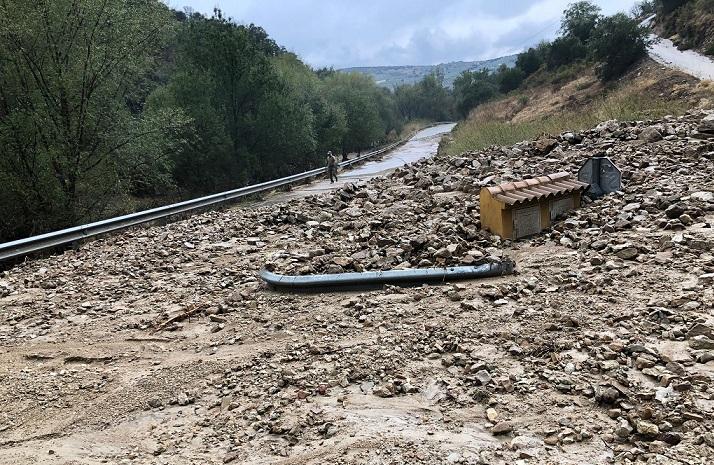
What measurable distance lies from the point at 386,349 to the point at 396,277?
1448mm

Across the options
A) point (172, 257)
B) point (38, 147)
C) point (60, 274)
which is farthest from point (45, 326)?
point (38, 147)

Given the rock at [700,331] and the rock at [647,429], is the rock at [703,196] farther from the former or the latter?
the rock at [647,429]

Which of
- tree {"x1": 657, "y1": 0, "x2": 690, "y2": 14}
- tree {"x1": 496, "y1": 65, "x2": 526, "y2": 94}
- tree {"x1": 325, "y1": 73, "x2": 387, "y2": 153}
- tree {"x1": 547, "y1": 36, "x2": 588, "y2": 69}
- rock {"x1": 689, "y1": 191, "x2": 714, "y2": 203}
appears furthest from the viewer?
tree {"x1": 496, "y1": 65, "x2": 526, "y2": 94}

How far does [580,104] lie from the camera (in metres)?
36.8

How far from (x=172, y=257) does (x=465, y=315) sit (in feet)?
14.3

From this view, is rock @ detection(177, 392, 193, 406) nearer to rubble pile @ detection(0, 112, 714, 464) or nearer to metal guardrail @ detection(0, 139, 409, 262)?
rubble pile @ detection(0, 112, 714, 464)

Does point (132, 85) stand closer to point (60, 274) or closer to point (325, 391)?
point (60, 274)

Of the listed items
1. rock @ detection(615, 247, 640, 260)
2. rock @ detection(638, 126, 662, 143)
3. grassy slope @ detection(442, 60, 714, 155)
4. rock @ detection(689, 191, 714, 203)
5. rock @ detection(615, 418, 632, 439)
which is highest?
grassy slope @ detection(442, 60, 714, 155)

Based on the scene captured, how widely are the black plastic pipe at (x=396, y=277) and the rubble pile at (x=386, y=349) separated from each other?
16 centimetres

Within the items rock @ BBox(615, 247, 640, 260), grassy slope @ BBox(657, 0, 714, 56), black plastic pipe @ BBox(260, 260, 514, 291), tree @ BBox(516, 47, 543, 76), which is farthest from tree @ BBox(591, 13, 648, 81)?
black plastic pipe @ BBox(260, 260, 514, 291)

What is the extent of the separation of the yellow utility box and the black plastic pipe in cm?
129

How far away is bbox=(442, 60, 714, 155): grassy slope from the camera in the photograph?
1773cm

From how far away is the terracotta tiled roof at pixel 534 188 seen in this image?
673cm

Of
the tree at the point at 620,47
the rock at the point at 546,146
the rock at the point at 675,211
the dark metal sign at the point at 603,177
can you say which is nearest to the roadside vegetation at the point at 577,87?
the tree at the point at 620,47
